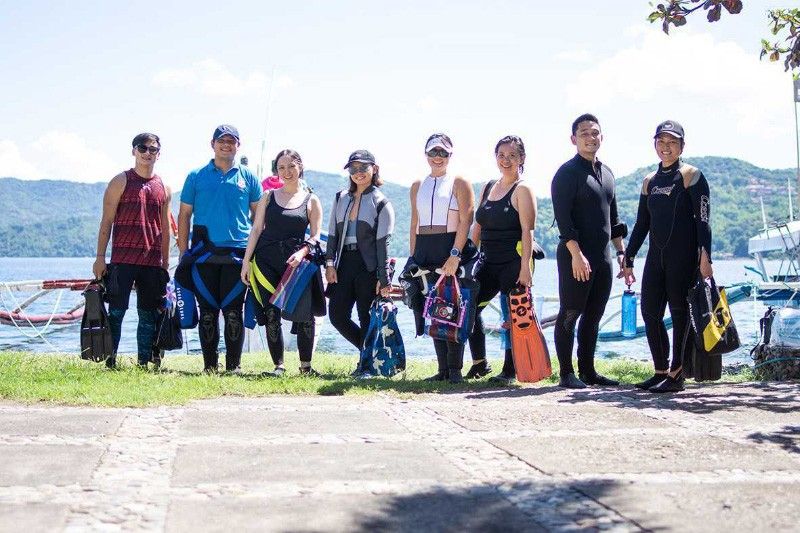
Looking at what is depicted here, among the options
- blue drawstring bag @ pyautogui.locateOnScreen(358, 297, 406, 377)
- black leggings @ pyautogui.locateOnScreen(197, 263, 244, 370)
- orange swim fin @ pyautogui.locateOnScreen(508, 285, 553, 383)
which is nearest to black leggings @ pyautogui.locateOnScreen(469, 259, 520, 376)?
orange swim fin @ pyautogui.locateOnScreen(508, 285, 553, 383)

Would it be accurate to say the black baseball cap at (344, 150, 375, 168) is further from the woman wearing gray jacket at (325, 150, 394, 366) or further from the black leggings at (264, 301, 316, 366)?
the black leggings at (264, 301, 316, 366)

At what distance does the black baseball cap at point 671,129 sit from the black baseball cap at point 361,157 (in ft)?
7.29

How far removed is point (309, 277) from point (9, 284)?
11.5 m

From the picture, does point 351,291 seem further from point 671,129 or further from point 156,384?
point 671,129

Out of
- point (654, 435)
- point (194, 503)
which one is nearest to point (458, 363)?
point (654, 435)

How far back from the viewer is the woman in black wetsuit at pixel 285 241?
314 inches

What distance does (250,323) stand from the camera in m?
8.21

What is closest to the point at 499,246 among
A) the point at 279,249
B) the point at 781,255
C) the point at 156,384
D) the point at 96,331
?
the point at 279,249

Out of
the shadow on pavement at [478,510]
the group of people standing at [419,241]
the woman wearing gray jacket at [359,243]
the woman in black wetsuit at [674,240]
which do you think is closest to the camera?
the shadow on pavement at [478,510]

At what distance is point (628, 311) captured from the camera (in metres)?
8.55

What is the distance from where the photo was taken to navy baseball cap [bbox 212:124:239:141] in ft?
26.6

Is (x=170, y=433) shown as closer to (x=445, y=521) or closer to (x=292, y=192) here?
(x=445, y=521)

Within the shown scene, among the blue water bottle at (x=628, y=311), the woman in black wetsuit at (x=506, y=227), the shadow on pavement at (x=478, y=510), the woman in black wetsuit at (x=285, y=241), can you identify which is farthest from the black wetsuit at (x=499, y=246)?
the shadow on pavement at (x=478, y=510)

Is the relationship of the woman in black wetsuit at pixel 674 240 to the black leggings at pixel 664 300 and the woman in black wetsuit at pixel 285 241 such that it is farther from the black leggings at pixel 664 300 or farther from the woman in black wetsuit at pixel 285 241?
the woman in black wetsuit at pixel 285 241
